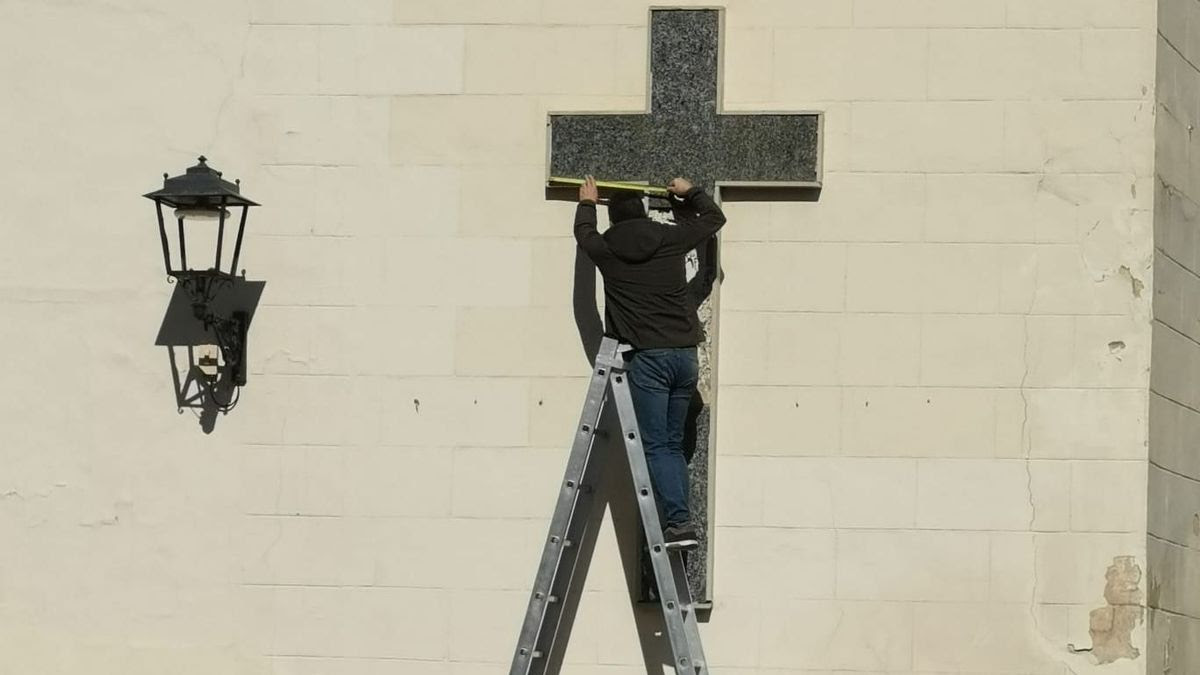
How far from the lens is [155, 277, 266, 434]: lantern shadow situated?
7.56 m

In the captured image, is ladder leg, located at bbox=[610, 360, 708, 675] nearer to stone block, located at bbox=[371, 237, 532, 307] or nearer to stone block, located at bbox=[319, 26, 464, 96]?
stone block, located at bbox=[371, 237, 532, 307]

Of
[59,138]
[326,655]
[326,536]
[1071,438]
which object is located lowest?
[326,655]

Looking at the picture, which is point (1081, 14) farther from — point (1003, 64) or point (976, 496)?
point (976, 496)

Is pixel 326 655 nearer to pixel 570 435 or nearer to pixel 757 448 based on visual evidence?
pixel 570 435

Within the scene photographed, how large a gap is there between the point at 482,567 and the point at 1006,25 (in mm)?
2922

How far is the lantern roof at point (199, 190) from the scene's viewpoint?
23.8ft

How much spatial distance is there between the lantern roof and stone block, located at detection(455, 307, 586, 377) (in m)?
1.00

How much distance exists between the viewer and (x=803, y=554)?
23.8ft

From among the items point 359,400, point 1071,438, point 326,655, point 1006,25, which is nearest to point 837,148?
point 1006,25

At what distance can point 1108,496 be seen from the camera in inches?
283

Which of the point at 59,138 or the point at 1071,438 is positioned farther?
the point at 59,138

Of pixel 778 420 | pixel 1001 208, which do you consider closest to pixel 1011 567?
pixel 778 420

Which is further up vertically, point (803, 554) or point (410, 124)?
point (410, 124)

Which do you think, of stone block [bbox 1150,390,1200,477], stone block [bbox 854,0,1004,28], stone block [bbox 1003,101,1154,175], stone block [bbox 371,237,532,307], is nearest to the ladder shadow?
stone block [bbox 371,237,532,307]
